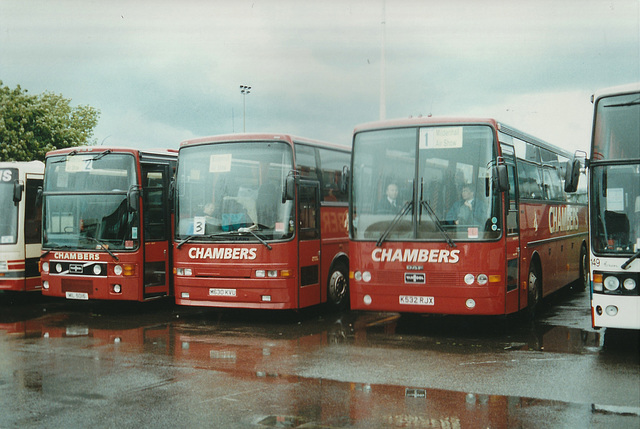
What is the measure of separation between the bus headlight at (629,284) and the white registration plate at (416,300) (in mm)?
2686

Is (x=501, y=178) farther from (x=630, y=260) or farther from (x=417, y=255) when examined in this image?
(x=630, y=260)

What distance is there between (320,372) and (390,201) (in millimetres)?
3221

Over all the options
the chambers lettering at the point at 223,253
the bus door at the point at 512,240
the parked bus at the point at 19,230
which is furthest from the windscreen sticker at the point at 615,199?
the parked bus at the point at 19,230

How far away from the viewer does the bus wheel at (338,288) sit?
13594 mm

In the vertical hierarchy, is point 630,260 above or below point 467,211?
below

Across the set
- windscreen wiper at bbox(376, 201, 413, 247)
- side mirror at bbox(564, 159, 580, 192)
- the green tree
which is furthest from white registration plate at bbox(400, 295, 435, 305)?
the green tree

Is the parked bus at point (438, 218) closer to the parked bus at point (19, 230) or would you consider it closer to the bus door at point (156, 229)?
the bus door at point (156, 229)

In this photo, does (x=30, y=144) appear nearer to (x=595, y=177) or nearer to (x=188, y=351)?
(x=188, y=351)

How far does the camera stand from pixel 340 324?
1251 cm

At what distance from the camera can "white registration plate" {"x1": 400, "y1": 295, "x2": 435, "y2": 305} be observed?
10641 mm

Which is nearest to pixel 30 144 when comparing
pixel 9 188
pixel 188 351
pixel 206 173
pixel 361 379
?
pixel 9 188

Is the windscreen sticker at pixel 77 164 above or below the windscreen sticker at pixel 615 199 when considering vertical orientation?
above

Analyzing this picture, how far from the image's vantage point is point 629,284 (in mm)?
8938

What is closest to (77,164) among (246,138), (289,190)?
(246,138)
